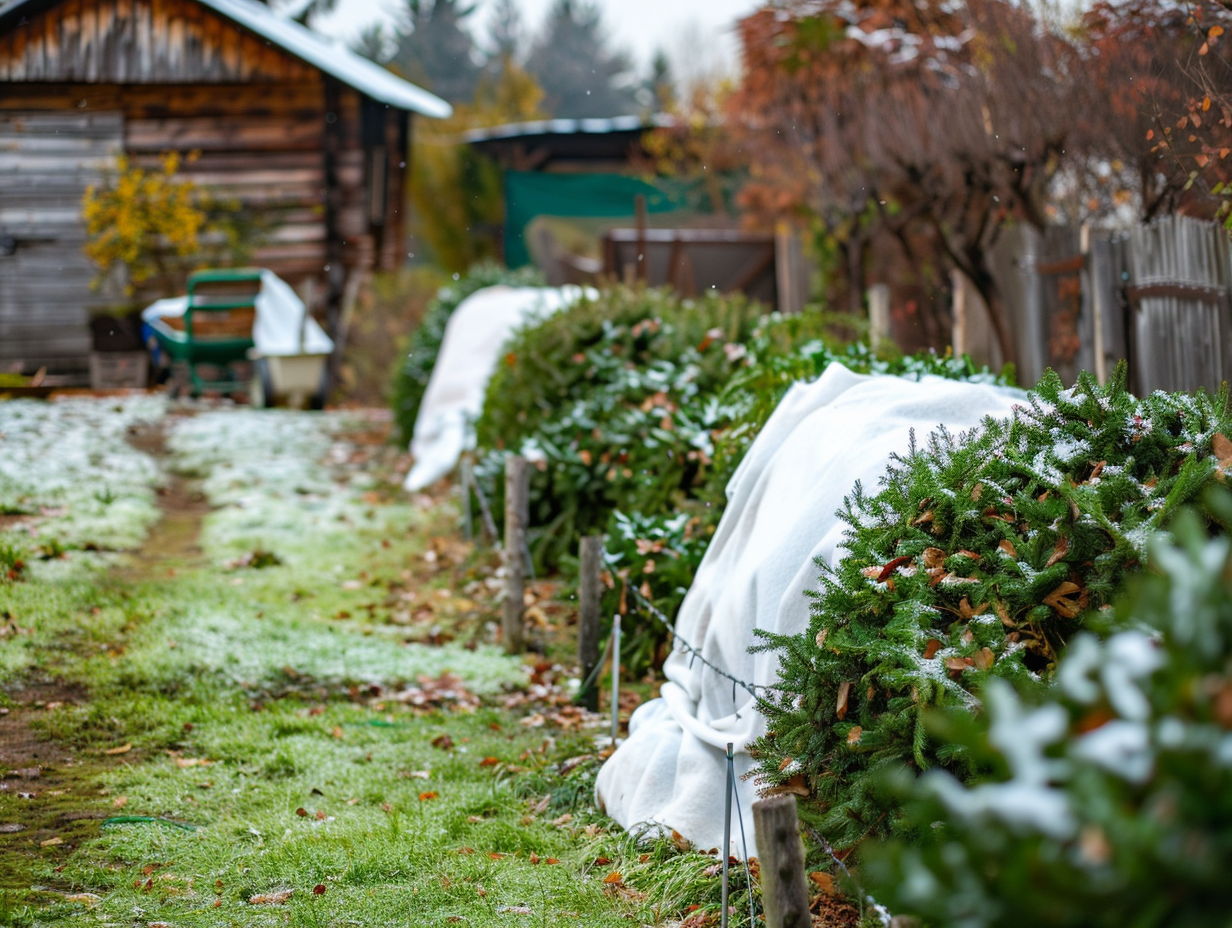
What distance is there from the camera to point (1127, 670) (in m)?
1.32

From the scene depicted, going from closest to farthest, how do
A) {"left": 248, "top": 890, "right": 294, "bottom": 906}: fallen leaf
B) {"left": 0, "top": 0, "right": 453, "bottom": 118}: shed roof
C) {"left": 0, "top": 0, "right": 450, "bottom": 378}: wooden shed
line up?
{"left": 248, "top": 890, "right": 294, "bottom": 906}: fallen leaf → {"left": 0, "top": 0, "right": 453, "bottom": 118}: shed roof → {"left": 0, "top": 0, "right": 450, "bottom": 378}: wooden shed

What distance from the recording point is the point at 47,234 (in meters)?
15.8

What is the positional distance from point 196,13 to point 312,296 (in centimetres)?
426

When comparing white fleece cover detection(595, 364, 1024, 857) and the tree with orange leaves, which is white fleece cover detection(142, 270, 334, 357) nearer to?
the tree with orange leaves

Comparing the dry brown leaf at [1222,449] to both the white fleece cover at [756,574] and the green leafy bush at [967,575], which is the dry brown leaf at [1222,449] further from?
the white fleece cover at [756,574]

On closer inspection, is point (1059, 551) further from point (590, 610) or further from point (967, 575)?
point (590, 610)

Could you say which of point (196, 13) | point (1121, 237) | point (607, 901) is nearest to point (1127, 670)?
point (607, 901)

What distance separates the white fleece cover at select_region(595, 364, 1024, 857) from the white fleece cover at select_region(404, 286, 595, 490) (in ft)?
21.2

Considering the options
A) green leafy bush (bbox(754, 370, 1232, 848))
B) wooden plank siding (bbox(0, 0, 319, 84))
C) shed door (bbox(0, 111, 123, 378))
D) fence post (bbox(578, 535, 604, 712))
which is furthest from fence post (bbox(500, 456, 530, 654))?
wooden plank siding (bbox(0, 0, 319, 84))

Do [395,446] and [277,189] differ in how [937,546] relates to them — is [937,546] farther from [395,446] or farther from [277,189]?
[277,189]

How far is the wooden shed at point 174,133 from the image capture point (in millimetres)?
15734

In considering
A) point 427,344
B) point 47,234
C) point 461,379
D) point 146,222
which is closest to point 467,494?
point 461,379

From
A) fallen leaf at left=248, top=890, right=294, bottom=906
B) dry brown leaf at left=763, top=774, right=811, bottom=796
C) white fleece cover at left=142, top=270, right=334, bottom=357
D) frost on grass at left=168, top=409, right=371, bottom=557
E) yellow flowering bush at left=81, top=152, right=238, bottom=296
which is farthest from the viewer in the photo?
yellow flowering bush at left=81, top=152, right=238, bottom=296

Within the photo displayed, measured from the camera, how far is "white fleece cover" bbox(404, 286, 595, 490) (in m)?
11.5
